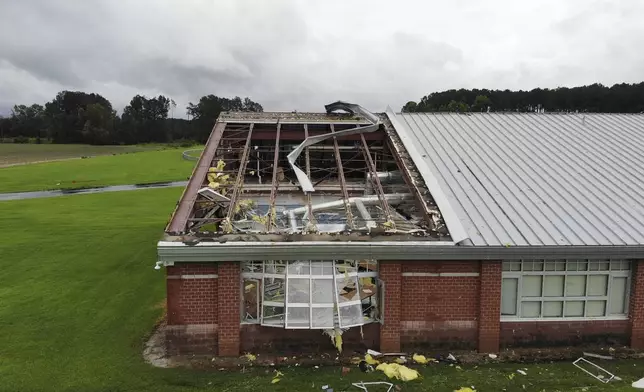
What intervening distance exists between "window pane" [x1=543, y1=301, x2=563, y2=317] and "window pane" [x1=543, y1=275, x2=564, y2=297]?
202mm

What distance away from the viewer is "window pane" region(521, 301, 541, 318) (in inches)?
436

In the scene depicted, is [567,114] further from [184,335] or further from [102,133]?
[102,133]

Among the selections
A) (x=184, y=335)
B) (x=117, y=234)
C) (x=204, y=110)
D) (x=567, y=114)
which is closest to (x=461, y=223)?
(x=184, y=335)

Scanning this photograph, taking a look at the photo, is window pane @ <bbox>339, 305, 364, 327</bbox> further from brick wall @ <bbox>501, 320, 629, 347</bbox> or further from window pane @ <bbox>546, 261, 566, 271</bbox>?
window pane @ <bbox>546, 261, 566, 271</bbox>

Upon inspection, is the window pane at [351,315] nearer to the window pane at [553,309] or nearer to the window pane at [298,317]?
the window pane at [298,317]

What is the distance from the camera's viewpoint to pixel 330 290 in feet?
33.6

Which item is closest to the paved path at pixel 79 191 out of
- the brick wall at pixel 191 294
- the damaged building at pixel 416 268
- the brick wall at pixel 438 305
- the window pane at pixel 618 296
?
the damaged building at pixel 416 268

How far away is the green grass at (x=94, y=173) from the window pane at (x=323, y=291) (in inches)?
1579

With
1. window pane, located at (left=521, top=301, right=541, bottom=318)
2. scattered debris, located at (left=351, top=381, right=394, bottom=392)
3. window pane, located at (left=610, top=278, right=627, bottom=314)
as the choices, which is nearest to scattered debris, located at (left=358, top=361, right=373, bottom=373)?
scattered debris, located at (left=351, top=381, right=394, bottom=392)

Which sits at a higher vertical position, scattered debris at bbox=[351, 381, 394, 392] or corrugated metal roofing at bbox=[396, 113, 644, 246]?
corrugated metal roofing at bbox=[396, 113, 644, 246]

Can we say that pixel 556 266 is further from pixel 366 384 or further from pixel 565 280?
pixel 366 384

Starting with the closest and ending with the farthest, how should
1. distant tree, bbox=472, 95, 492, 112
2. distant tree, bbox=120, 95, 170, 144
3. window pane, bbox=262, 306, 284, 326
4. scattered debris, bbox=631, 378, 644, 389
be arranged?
1. scattered debris, bbox=631, 378, 644, 389
2. window pane, bbox=262, 306, 284, 326
3. distant tree, bbox=472, 95, 492, 112
4. distant tree, bbox=120, 95, 170, 144

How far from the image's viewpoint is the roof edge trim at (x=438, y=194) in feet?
33.8

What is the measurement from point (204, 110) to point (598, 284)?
3961 inches
